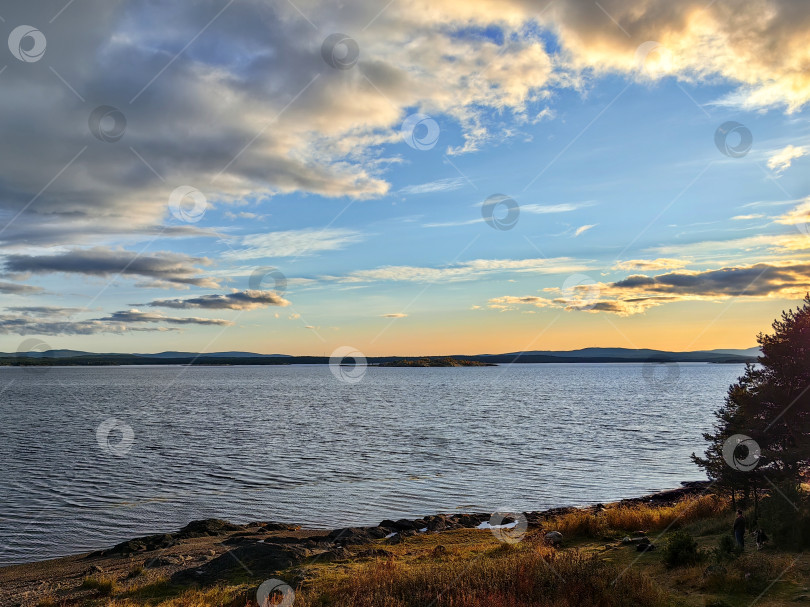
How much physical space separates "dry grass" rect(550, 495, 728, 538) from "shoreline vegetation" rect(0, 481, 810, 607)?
0.19 ft

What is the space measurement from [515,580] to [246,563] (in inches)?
394

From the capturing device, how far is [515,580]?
15406mm

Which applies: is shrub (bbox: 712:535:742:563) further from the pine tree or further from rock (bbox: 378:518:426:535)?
rock (bbox: 378:518:426:535)

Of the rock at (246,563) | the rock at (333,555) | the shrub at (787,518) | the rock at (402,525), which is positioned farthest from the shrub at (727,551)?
the rock at (246,563)

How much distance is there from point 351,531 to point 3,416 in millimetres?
76595

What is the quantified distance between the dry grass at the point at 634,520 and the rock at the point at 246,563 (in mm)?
11971

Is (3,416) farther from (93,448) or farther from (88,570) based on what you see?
(88,570)

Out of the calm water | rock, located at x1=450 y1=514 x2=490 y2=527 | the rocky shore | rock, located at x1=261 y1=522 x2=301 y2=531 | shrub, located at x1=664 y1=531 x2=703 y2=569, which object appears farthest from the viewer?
the calm water

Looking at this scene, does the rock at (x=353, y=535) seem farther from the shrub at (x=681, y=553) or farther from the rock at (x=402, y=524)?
the shrub at (x=681, y=553)

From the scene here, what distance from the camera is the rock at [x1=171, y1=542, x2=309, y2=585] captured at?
18.8m

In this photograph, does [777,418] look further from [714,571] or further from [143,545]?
[143,545]

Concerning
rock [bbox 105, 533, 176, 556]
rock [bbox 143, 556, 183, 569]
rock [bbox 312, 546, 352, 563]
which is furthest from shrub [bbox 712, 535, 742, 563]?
rock [bbox 105, 533, 176, 556]

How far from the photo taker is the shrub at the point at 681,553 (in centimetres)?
1803

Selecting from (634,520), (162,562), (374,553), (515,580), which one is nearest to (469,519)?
(634,520)
